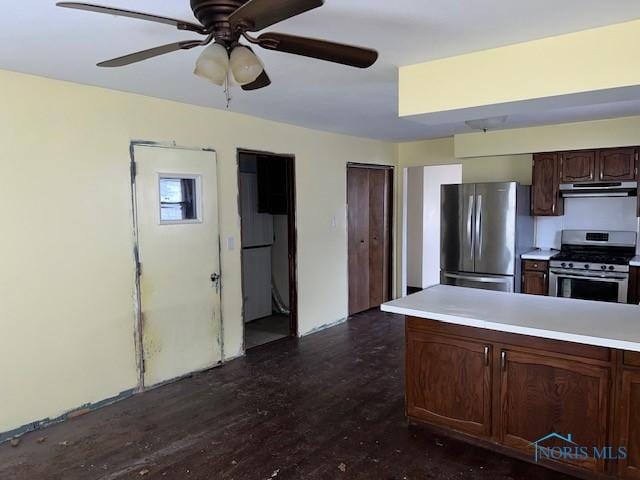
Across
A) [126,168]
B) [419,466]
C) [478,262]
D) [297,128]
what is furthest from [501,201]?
[126,168]

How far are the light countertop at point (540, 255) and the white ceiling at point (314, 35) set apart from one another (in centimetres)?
261

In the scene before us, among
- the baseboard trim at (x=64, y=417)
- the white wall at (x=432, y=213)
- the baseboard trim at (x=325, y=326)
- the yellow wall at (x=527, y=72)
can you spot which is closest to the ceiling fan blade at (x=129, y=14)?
the yellow wall at (x=527, y=72)

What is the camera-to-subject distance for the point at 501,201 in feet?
16.1

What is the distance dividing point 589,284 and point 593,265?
7.9 inches

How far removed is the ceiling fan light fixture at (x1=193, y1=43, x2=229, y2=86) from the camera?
1.63 meters

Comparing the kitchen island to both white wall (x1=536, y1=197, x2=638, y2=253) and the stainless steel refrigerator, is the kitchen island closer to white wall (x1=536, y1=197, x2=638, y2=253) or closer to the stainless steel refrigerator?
the stainless steel refrigerator

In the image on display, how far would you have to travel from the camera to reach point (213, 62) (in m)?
1.63

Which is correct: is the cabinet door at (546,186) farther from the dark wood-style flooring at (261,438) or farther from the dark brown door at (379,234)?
the dark wood-style flooring at (261,438)

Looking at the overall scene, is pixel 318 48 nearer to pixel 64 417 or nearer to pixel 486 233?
pixel 64 417

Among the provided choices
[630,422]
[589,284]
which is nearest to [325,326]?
[589,284]

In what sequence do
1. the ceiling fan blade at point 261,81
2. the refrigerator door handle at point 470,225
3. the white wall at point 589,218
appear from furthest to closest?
the refrigerator door handle at point 470,225 → the white wall at point 589,218 → the ceiling fan blade at point 261,81

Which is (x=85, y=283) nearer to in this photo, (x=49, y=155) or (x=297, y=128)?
(x=49, y=155)

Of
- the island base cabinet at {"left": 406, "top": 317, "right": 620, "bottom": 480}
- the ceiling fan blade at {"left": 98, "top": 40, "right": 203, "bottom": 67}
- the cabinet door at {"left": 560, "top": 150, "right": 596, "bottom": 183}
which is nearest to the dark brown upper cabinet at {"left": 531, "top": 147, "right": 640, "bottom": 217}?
the cabinet door at {"left": 560, "top": 150, "right": 596, "bottom": 183}

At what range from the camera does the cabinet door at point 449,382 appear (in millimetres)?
2631
